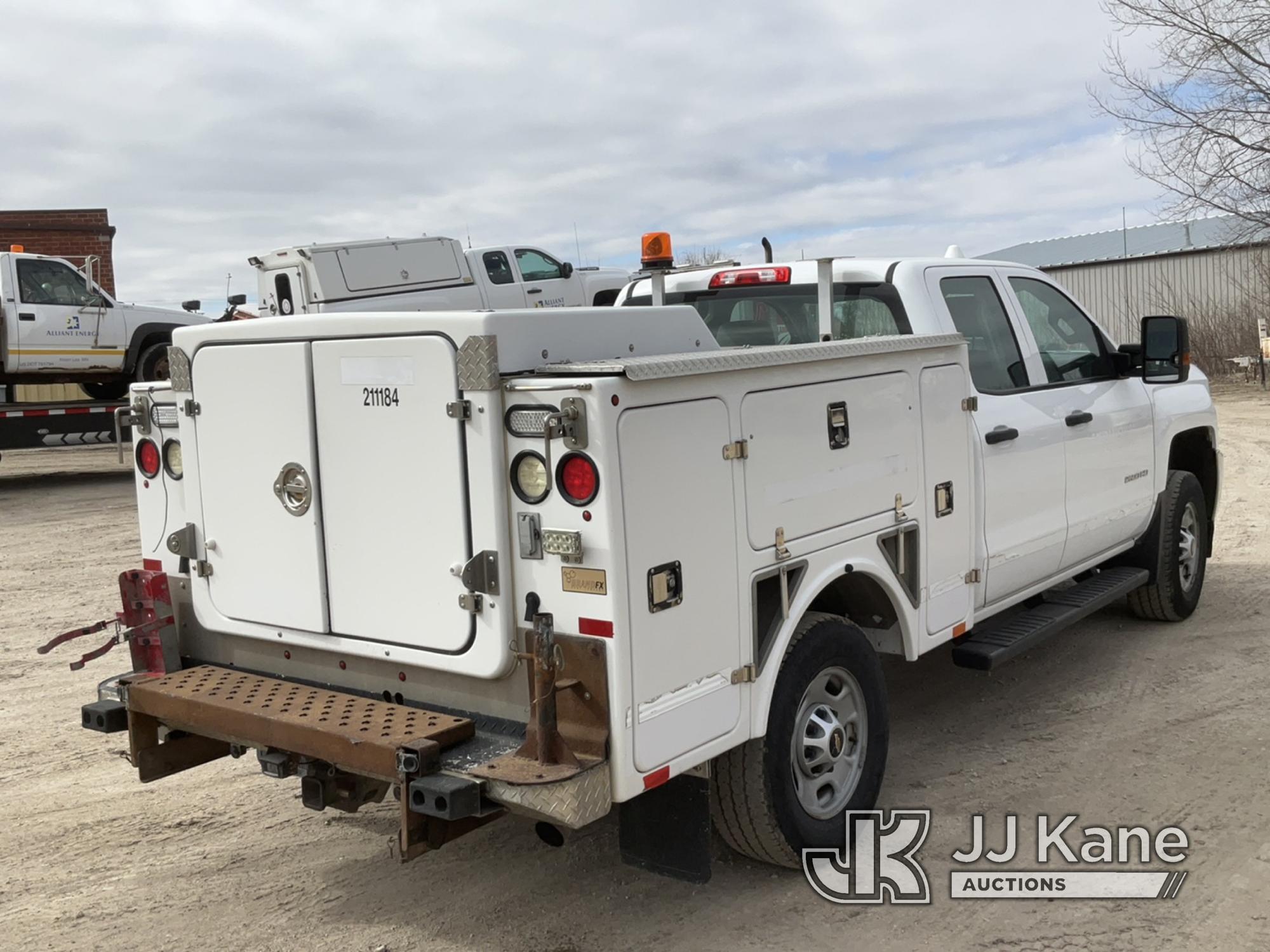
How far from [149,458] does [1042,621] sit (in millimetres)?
3838

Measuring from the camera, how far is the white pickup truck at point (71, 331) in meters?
15.2

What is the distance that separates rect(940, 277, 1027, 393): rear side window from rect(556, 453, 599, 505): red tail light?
2.48m

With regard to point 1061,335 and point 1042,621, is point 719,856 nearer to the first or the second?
point 1042,621

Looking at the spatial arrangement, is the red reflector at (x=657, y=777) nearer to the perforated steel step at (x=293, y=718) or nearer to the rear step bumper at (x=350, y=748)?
the rear step bumper at (x=350, y=748)

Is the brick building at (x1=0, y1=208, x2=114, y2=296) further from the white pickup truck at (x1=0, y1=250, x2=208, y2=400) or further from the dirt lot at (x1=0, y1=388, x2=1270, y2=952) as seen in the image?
the dirt lot at (x1=0, y1=388, x2=1270, y2=952)

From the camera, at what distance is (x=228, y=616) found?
160 inches

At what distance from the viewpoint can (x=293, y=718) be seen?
3506mm

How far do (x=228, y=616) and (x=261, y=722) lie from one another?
0.65m

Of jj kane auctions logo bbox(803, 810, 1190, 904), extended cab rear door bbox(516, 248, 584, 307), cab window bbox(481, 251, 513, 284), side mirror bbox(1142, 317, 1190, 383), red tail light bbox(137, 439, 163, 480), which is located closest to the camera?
jj kane auctions logo bbox(803, 810, 1190, 904)

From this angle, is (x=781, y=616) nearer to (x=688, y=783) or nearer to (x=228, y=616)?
(x=688, y=783)

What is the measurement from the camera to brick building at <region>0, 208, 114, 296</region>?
22.0 meters

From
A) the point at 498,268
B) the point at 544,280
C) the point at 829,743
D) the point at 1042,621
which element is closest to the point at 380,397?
the point at 829,743

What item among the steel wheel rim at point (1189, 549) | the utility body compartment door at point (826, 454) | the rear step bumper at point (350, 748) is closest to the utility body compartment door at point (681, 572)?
the utility body compartment door at point (826, 454)

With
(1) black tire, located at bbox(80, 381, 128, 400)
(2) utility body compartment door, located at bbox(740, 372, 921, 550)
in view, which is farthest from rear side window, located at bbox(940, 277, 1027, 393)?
(1) black tire, located at bbox(80, 381, 128, 400)
